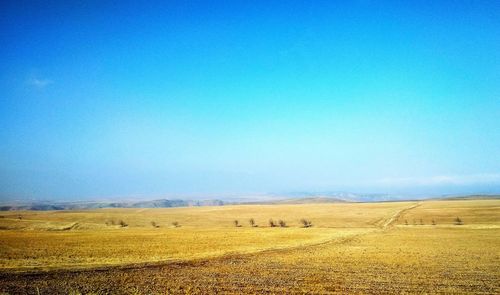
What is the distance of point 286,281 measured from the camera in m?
20.6

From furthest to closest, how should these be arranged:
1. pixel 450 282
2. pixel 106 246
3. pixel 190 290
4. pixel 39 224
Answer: pixel 39 224 < pixel 106 246 < pixel 450 282 < pixel 190 290

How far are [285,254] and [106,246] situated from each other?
1905cm

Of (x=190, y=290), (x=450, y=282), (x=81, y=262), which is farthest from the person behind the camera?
(x=81, y=262)

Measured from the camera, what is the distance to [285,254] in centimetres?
3278

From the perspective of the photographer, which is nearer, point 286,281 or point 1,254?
point 286,281

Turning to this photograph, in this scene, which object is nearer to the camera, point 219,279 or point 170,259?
point 219,279

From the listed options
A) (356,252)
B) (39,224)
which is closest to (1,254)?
(356,252)

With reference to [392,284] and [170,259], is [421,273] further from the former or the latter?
[170,259]

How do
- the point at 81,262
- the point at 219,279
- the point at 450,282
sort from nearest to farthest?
the point at 450,282 → the point at 219,279 → the point at 81,262

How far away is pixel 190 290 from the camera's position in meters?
18.6

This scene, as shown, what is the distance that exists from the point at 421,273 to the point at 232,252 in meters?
16.7

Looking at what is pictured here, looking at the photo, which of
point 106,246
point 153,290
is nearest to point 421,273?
point 153,290

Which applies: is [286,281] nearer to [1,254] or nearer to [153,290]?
[153,290]

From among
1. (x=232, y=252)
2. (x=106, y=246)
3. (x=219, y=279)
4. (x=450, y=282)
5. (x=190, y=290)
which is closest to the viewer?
(x=190, y=290)
